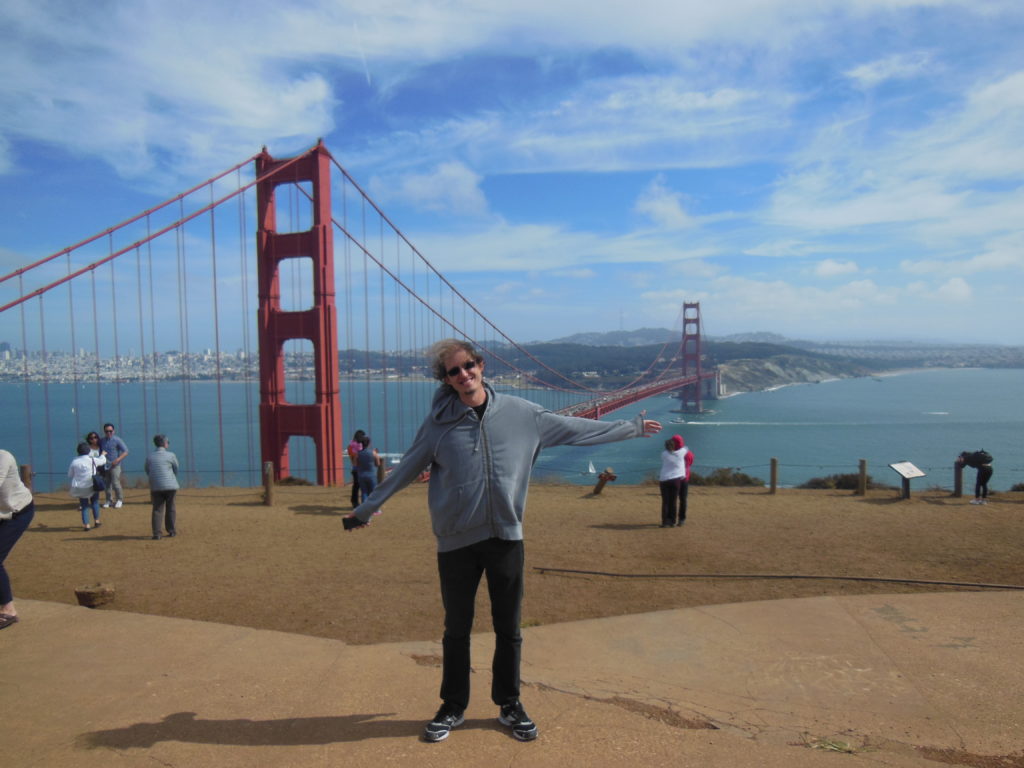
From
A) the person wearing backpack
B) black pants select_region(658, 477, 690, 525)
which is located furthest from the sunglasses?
the person wearing backpack

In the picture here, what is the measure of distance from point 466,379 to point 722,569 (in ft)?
12.5

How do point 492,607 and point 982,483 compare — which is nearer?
point 492,607

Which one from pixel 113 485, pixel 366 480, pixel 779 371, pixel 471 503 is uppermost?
pixel 471 503

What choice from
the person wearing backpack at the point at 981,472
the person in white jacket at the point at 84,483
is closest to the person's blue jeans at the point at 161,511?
→ the person in white jacket at the point at 84,483

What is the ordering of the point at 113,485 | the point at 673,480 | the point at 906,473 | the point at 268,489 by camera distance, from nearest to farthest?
the point at 673,480
the point at 113,485
the point at 268,489
the point at 906,473

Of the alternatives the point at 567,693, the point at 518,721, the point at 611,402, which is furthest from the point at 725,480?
the point at 611,402

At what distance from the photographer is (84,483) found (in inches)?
278

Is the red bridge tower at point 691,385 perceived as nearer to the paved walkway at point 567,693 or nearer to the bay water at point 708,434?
the bay water at point 708,434

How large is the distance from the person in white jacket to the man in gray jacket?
6032 millimetres

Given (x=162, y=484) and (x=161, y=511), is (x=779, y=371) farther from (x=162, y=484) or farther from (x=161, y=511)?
(x=162, y=484)

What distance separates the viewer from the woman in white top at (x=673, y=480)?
7195 millimetres

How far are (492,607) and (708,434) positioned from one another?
48.6 m

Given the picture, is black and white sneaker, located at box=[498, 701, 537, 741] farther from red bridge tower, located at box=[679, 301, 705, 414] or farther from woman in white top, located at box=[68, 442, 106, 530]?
red bridge tower, located at box=[679, 301, 705, 414]

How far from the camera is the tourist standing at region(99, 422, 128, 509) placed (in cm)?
823
